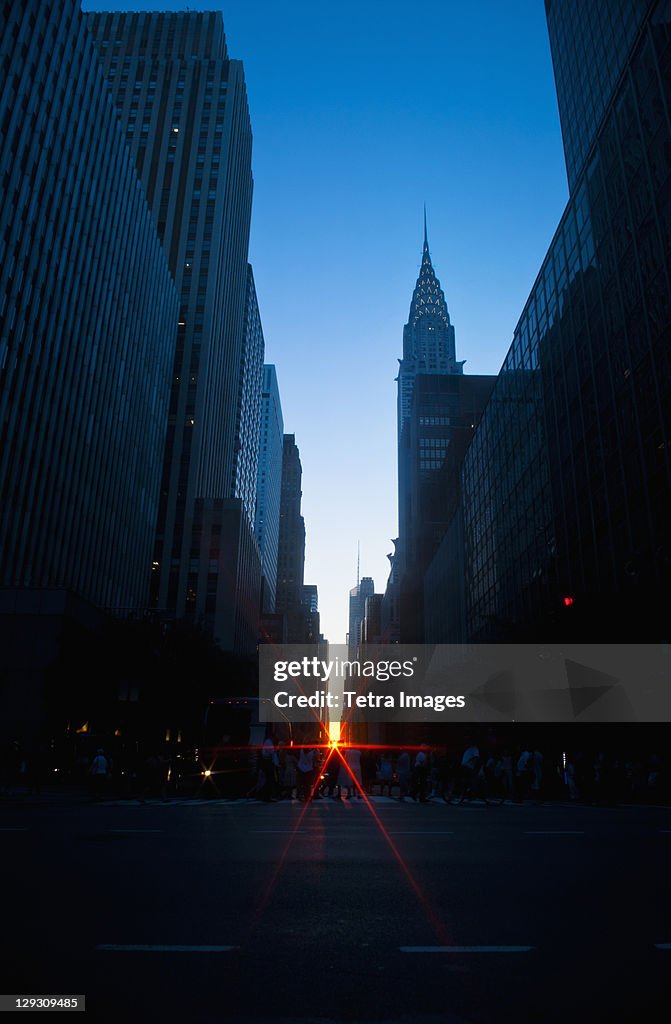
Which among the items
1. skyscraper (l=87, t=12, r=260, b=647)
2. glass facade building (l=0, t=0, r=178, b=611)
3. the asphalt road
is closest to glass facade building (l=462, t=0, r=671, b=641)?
the asphalt road

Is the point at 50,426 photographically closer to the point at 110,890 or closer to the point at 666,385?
the point at 666,385

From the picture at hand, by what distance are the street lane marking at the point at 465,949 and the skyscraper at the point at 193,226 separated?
100 m

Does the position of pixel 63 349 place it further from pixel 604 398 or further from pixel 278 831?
pixel 278 831

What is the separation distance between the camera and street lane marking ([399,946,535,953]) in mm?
5359

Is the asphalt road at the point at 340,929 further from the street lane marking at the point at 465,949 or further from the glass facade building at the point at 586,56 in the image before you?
the glass facade building at the point at 586,56

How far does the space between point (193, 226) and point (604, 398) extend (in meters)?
104

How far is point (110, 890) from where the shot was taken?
7340 mm

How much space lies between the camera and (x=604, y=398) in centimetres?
3562

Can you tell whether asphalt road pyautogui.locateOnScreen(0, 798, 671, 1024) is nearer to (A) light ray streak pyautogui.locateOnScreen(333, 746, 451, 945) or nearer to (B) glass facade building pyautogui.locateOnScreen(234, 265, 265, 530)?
(A) light ray streak pyautogui.locateOnScreen(333, 746, 451, 945)

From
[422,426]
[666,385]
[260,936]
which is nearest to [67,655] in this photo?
[666,385]

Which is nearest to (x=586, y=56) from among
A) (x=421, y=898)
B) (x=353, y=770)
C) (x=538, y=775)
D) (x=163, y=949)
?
(x=538, y=775)

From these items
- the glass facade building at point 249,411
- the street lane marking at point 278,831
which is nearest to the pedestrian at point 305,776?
the street lane marking at point 278,831

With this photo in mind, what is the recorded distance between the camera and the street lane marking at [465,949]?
Answer: 5359 mm

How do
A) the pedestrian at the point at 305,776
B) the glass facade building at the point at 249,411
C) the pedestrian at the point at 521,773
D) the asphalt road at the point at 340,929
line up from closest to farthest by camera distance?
1. the asphalt road at the point at 340,929
2. the pedestrian at the point at 305,776
3. the pedestrian at the point at 521,773
4. the glass facade building at the point at 249,411
